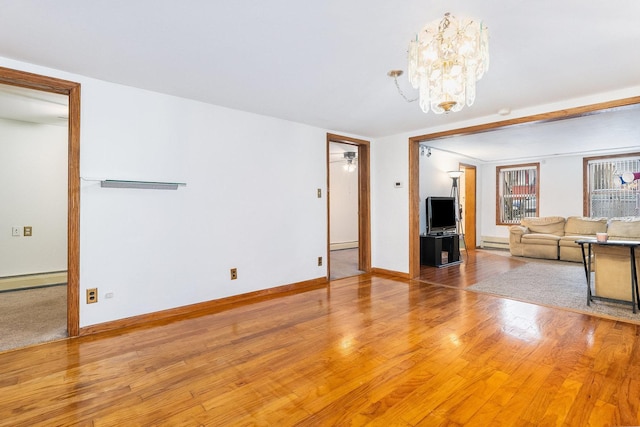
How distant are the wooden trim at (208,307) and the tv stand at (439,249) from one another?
234 centimetres

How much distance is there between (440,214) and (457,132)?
7.45 feet

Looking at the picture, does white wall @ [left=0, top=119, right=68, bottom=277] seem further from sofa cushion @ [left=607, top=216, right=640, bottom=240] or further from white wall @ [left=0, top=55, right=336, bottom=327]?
sofa cushion @ [left=607, top=216, right=640, bottom=240]

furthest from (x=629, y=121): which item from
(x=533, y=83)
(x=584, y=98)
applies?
(x=533, y=83)

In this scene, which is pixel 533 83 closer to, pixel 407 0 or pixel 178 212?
pixel 407 0

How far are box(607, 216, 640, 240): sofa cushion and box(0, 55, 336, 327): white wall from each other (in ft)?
18.6

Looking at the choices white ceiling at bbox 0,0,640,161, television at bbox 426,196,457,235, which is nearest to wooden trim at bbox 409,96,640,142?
white ceiling at bbox 0,0,640,161

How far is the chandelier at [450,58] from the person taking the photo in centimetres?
182

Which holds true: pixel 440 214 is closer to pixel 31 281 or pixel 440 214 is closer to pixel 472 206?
pixel 472 206

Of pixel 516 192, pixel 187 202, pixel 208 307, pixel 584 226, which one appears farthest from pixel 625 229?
pixel 187 202

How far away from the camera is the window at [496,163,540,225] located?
792 cm

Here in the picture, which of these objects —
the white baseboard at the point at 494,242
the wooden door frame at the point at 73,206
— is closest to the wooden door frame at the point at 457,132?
Result: the wooden door frame at the point at 73,206

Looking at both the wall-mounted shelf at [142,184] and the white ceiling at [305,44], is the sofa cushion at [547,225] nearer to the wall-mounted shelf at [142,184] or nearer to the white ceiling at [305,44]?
the white ceiling at [305,44]

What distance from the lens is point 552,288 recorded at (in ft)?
13.7

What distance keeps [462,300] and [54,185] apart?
19.2 feet
